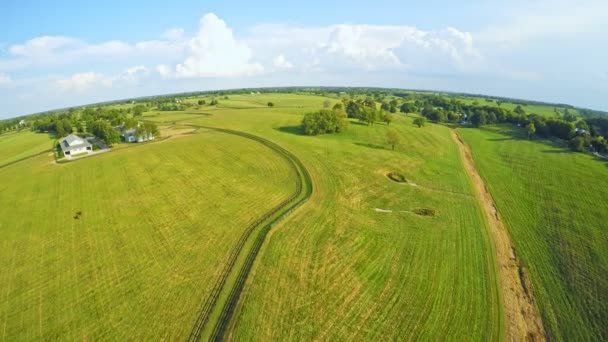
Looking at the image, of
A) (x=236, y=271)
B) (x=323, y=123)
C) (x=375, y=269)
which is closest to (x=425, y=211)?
(x=375, y=269)

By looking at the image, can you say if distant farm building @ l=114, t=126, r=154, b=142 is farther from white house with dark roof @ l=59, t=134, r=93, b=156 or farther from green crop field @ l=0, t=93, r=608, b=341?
green crop field @ l=0, t=93, r=608, b=341

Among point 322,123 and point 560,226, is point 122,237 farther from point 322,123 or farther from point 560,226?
point 322,123

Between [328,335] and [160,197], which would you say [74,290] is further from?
[328,335]

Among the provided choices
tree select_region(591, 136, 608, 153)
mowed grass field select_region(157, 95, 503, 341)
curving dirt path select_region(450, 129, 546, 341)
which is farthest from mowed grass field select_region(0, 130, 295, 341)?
tree select_region(591, 136, 608, 153)

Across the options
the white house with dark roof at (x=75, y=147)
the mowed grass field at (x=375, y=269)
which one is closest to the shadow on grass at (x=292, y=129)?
the mowed grass field at (x=375, y=269)

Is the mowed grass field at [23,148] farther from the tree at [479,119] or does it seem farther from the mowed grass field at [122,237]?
the tree at [479,119]

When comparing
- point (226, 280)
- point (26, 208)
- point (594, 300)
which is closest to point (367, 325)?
point (226, 280)
